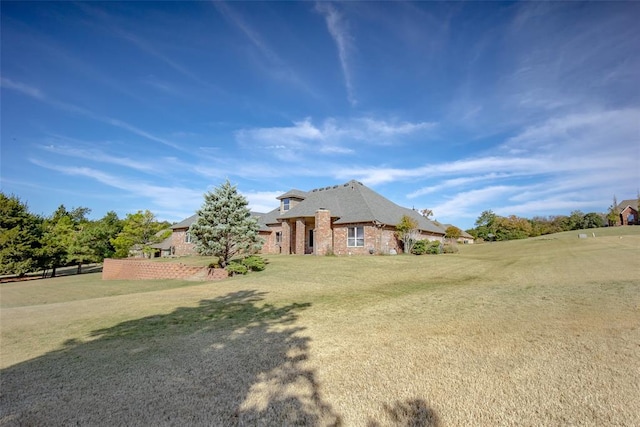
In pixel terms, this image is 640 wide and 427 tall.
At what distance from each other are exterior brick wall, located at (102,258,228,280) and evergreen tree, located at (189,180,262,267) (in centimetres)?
121

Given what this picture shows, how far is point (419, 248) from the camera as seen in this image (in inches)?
1041

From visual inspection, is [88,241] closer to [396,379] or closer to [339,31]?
Result: [339,31]

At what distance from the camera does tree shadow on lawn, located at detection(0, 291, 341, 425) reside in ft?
11.0

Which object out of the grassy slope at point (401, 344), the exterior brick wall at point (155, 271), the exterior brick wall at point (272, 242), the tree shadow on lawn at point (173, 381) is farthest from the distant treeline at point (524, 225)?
the tree shadow on lawn at point (173, 381)

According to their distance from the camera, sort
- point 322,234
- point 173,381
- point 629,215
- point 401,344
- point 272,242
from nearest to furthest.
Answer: point 173,381, point 401,344, point 322,234, point 272,242, point 629,215

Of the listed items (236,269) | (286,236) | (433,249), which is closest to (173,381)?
Answer: (236,269)

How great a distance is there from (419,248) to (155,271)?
67.2 ft

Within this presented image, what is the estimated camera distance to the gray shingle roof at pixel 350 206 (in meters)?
25.6

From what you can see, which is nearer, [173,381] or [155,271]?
[173,381]

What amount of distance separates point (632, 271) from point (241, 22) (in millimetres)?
20248

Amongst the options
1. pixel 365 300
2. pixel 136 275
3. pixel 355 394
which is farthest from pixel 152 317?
pixel 136 275

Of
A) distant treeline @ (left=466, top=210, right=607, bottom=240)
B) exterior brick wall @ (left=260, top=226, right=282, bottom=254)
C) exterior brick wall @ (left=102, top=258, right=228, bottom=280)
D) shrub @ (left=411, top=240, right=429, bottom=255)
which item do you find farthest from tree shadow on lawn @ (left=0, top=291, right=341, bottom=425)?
distant treeline @ (left=466, top=210, right=607, bottom=240)

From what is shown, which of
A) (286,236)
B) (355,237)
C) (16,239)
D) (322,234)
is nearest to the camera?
(16,239)

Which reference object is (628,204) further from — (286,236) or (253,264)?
(253,264)
